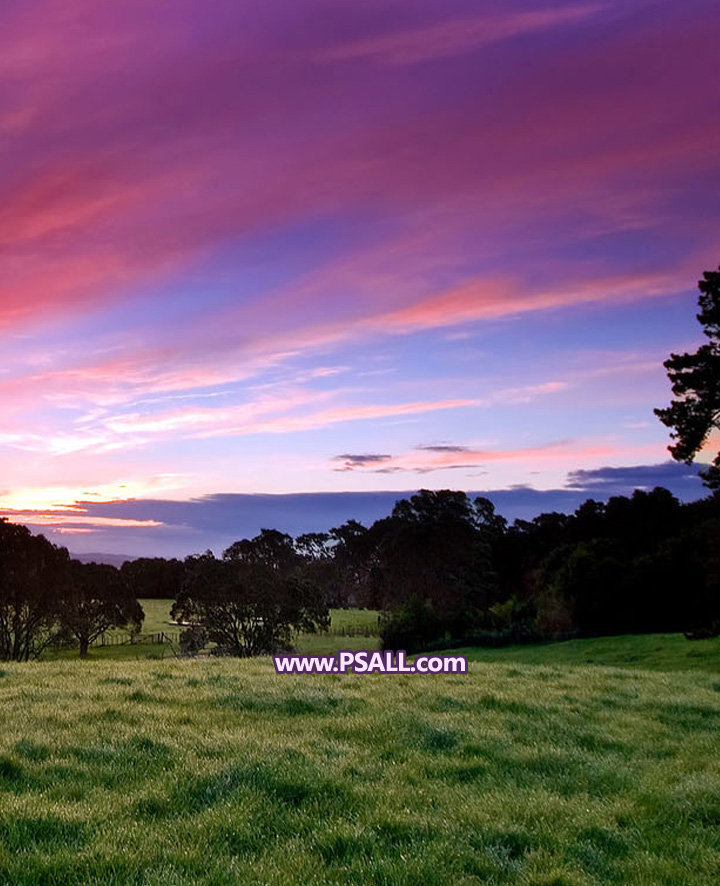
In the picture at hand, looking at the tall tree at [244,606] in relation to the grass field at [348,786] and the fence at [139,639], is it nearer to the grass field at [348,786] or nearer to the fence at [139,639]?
the fence at [139,639]

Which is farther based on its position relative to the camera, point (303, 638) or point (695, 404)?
point (303, 638)

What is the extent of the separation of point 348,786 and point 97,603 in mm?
70336

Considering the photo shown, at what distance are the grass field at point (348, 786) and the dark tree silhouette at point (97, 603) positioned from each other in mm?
57223

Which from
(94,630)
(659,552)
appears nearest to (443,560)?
(659,552)

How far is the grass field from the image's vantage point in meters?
8.34

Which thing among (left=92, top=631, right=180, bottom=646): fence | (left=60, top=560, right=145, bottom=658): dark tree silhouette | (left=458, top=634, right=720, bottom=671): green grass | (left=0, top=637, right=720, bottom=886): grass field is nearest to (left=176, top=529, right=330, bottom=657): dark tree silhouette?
(left=60, top=560, right=145, bottom=658): dark tree silhouette

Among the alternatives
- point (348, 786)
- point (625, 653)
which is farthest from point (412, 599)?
point (348, 786)

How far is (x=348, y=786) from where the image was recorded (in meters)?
10.9

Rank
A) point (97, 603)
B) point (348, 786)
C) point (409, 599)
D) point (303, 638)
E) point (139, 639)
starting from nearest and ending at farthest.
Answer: point (348, 786) < point (97, 603) < point (409, 599) < point (139, 639) < point (303, 638)

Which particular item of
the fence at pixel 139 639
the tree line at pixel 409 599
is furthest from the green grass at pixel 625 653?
the fence at pixel 139 639

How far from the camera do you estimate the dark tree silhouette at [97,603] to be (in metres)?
73.0

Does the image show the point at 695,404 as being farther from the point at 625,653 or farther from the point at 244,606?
the point at 244,606

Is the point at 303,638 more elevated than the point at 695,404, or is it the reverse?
the point at 695,404

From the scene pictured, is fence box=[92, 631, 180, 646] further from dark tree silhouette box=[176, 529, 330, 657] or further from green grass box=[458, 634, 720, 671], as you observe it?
green grass box=[458, 634, 720, 671]
